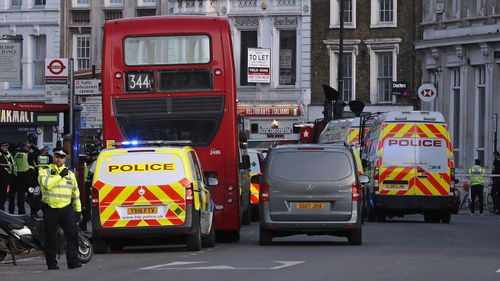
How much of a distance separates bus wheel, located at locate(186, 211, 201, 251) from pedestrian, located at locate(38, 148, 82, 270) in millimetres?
3013

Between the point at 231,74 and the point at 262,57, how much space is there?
40049 mm

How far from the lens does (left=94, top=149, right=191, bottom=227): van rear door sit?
25.0 m

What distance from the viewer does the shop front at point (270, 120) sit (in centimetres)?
6912

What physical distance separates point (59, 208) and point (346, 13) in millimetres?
48549

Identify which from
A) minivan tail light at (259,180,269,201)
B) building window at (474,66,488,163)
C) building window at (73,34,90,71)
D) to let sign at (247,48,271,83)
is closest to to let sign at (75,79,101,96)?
minivan tail light at (259,180,269,201)

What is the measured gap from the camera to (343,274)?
781 inches

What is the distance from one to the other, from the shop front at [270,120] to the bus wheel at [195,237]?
142 ft

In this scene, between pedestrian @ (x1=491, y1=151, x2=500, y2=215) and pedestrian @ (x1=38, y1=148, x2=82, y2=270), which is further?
→ pedestrian @ (x1=491, y1=151, x2=500, y2=215)

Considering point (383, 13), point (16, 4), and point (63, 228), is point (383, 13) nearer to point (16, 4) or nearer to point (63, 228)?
point (16, 4)

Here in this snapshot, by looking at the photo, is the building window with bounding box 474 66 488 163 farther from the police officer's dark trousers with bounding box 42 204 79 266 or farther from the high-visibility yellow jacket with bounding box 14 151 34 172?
the police officer's dark trousers with bounding box 42 204 79 266

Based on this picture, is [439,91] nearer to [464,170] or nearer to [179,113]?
[464,170]

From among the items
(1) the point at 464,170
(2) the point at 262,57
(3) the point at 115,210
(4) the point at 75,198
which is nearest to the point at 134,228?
(3) the point at 115,210

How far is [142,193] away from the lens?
2503 centimetres

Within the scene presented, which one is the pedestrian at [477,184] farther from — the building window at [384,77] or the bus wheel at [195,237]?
the bus wheel at [195,237]
